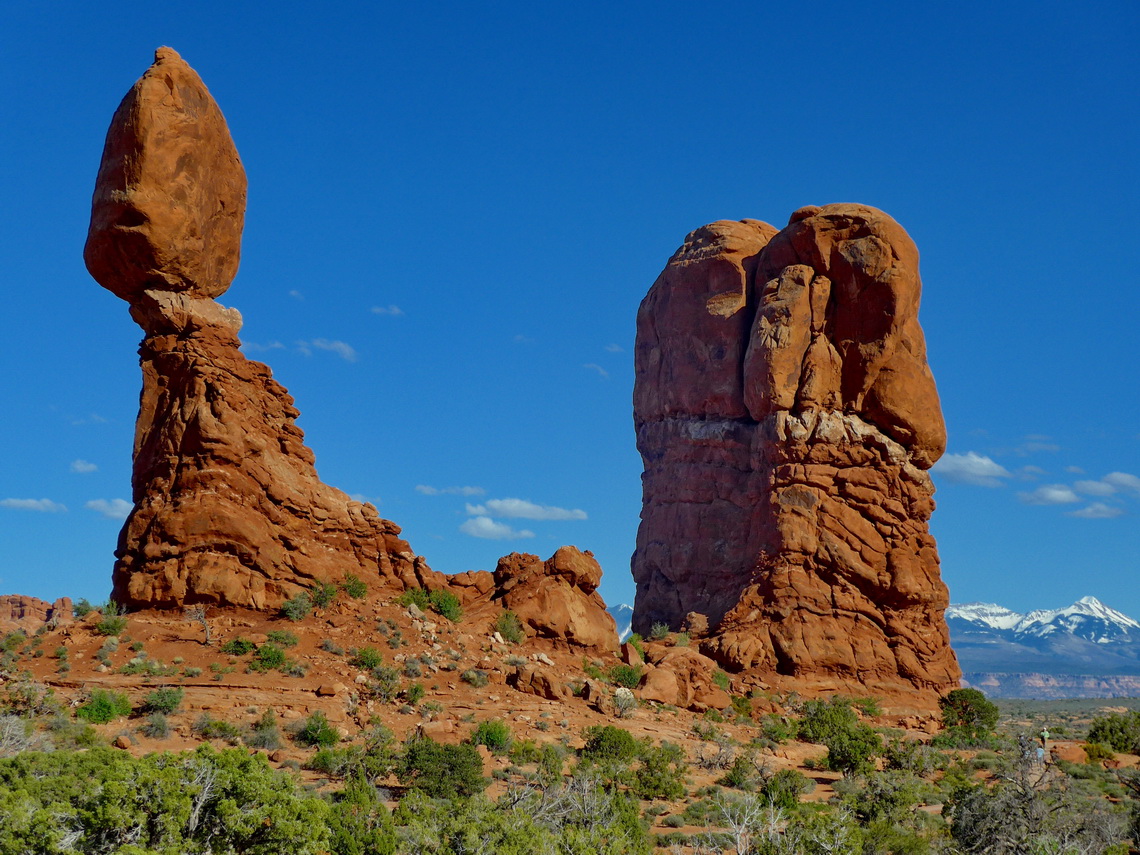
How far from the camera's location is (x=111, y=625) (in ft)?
98.7

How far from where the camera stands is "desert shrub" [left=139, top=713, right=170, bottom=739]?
82.2ft

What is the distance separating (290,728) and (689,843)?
9.71 m

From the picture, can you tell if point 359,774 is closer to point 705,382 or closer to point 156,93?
point 156,93

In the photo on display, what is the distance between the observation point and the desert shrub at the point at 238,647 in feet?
97.9

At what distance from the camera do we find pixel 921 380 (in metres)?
44.6

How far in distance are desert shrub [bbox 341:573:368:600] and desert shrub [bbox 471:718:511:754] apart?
22.9 ft

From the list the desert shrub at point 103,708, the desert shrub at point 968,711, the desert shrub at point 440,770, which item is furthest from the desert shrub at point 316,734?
the desert shrub at point 968,711

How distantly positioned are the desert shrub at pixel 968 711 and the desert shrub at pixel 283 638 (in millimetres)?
22400

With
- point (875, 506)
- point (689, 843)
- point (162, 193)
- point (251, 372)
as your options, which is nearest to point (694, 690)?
point (875, 506)

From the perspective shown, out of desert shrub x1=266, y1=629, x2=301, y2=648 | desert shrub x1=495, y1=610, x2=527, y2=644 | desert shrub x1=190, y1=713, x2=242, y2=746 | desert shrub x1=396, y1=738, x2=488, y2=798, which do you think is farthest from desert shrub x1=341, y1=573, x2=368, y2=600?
desert shrub x1=396, y1=738, x2=488, y2=798

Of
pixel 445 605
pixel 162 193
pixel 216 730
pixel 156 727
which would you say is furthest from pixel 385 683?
pixel 162 193

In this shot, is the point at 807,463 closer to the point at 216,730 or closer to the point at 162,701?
the point at 216,730

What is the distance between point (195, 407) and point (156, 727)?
10326 mm

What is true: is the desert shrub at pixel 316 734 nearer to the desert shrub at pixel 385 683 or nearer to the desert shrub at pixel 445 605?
the desert shrub at pixel 385 683
